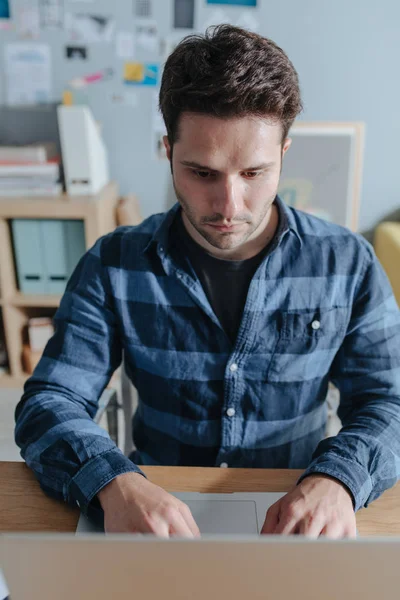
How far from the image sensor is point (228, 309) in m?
1.10

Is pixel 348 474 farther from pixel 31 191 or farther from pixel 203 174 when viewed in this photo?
pixel 31 191

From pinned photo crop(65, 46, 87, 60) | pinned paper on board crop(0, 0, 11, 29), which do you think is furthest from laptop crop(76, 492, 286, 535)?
pinned paper on board crop(0, 0, 11, 29)

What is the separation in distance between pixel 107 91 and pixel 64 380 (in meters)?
1.87

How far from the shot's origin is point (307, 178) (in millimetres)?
2373

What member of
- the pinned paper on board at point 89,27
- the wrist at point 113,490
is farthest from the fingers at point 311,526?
the pinned paper on board at point 89,27

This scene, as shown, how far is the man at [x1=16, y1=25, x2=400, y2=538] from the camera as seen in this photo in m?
0.92

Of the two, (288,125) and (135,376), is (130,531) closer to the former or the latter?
(135,376)

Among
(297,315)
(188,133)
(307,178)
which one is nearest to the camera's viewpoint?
(188,133)

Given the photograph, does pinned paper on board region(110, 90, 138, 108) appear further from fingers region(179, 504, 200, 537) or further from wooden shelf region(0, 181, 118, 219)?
fingers region(179, 504, 200, 537)

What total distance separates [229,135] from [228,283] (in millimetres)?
302

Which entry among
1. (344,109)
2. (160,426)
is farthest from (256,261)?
(344,109)

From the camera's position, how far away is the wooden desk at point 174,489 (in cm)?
76

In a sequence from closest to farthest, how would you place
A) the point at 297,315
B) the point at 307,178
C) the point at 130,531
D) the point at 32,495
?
the point at 130,531 → the point at 32,495 → the point at 297,315 → the point at 307,178

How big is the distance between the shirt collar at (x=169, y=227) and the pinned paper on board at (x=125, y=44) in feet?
5.31
